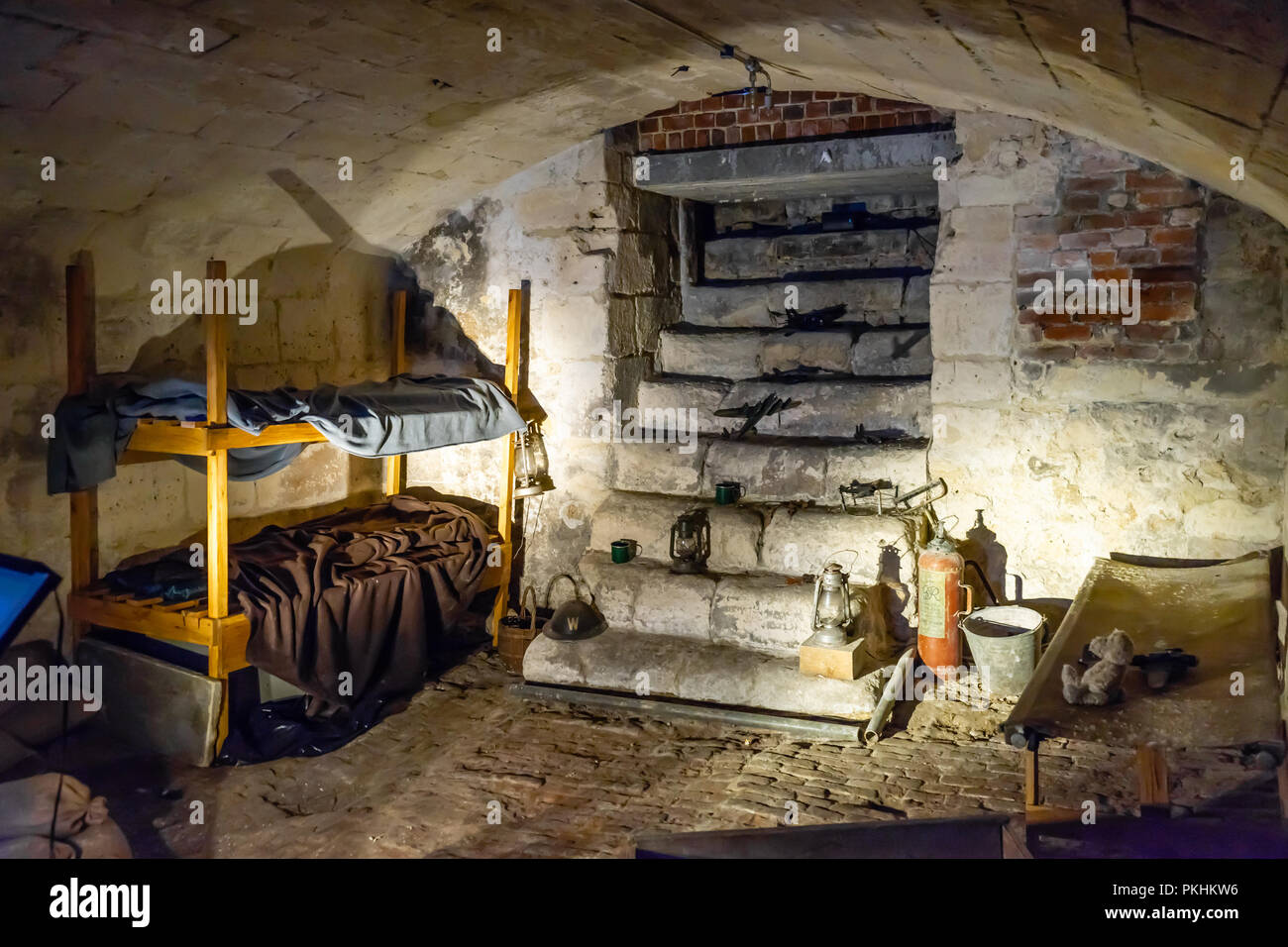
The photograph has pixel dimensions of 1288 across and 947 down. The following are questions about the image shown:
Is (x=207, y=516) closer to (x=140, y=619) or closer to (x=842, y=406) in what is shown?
(x=140, y=619)

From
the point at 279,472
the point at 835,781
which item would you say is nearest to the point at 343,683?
the point at 279,472

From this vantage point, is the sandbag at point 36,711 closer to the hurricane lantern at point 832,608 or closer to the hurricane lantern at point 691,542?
the hurricane lantern at point 691,542

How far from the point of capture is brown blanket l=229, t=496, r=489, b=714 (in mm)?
5094

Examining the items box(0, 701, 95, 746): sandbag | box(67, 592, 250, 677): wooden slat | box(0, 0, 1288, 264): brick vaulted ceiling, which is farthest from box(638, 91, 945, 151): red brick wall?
box(0, 701, 95, 746): sandbag

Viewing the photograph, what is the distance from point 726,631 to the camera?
5.64 meters

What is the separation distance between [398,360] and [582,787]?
3.42m

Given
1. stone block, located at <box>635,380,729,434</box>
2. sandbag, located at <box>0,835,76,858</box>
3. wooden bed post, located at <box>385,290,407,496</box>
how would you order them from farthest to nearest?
1. wooden bed post, located at <box>385,290,407,496</box>
2. stone block, located at <box>635,380,729,434</box>
3. sandbag, located at <box>0,835,76,858</box>

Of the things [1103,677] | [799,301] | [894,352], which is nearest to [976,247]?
[894,352]

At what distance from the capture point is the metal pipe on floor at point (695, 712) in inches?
197

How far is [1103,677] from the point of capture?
3.49 m

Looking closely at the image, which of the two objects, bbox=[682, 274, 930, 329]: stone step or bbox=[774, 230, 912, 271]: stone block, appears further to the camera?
bbox=[774, 230, 912, 271]: stone block

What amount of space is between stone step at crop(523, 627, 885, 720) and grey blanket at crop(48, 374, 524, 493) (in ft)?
4.43

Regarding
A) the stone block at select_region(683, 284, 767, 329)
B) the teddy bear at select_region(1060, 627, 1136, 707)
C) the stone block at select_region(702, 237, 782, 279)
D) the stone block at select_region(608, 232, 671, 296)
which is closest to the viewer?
the teddy bear at select_region(1060, 627, 1136, 707)

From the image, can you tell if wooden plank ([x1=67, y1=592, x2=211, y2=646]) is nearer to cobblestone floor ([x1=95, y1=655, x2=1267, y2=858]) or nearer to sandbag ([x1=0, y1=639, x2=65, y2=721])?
sandbag ([x1=0, y1=639, x2=65, y2=721])
